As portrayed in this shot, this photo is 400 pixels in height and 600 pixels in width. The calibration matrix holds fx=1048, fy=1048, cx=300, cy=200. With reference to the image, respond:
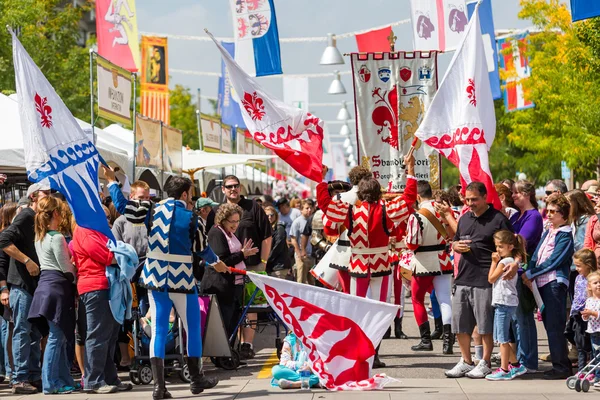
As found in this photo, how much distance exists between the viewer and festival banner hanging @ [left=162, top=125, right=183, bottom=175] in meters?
17.0

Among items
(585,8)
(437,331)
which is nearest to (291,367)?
(437,331)

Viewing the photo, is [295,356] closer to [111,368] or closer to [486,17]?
[111,368]

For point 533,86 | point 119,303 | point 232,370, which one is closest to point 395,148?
point 232,370

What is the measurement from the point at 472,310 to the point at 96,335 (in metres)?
3.54

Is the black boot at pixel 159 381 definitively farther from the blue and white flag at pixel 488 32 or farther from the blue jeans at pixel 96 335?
the blue and white flag at pixel 488 32

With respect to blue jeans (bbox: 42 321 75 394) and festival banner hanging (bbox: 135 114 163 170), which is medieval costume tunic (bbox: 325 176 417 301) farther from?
festival banner hanging (bbox: 135 114 163 170)

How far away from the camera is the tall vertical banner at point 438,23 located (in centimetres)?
1850

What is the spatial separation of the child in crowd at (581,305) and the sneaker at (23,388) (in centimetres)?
503

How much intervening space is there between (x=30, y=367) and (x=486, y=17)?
13.4 m

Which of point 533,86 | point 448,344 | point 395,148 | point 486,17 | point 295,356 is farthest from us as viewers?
point 533,86

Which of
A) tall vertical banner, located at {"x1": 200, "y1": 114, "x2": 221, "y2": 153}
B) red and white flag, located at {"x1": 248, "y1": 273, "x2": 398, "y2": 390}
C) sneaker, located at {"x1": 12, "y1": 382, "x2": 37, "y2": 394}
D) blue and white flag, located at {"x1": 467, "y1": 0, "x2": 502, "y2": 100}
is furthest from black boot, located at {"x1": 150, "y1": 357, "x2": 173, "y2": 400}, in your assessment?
tall vertical banner, located at {"x1": 200, "y1": 114, "x2": 221, "y2": 153}

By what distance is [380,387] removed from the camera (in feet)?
30.4

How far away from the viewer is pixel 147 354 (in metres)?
10.4

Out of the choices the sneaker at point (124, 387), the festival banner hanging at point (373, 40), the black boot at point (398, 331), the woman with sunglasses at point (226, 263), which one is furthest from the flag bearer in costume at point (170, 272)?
the festival banner hanging at point (373, 40)
